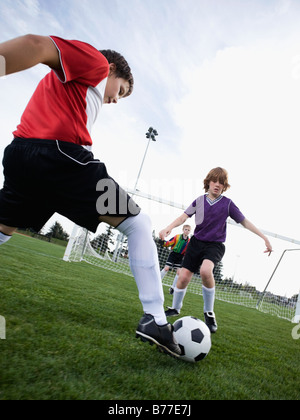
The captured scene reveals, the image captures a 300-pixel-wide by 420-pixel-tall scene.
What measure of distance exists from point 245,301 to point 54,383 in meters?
13.1

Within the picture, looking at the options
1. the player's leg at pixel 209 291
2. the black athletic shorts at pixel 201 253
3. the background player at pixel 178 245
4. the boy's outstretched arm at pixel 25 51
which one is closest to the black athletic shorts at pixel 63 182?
the boy's outstretched arm at pixel 25 51

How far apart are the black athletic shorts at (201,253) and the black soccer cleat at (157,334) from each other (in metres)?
1.78

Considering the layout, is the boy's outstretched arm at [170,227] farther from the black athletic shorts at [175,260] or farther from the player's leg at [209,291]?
the black athletic shorts at [175,260]

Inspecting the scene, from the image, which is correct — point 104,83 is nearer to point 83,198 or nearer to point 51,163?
point 51,163

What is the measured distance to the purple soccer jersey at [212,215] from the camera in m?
3.59

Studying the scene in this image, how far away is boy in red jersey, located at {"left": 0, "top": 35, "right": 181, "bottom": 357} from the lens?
5.04 feet

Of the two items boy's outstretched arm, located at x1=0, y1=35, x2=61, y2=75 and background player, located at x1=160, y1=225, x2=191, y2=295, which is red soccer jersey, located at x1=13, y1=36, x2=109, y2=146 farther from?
background player, located at x1=160, y1=225, x2=191, y2=295

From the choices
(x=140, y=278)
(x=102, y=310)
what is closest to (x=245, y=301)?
(x=102, y=310)

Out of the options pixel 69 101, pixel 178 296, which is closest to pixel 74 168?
pixel 69 101

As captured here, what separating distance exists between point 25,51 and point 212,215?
9.72 ft

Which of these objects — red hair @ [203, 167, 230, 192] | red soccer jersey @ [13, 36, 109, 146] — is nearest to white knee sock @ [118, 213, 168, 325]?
red soccer jersey @ [13, 36, 109, 146]

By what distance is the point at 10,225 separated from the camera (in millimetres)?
1979

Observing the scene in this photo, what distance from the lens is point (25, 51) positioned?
118 centimetres

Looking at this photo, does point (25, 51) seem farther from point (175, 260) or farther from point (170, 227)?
point (175, 260)
